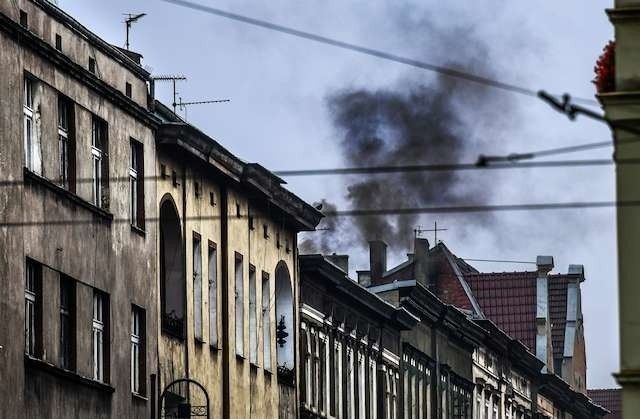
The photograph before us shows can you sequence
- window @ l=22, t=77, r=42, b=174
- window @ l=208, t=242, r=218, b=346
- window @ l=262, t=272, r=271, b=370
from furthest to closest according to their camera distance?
window @ l=262, t=272, r=271, b=370 < window @ l=208, t=242, r=218, b=346 < window @ l=22, t=77, r=42, b=174

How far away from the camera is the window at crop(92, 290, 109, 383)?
40062 mm

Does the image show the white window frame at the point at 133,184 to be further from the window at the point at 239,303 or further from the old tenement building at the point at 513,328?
the old tenement building at the point at 513,328

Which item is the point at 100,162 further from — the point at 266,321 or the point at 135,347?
the point at 266,321

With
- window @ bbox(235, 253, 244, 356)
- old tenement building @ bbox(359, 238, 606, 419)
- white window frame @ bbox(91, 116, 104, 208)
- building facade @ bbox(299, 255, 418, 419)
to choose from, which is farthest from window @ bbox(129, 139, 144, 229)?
old tenement building @ bbox(359, 238, 606, 419)

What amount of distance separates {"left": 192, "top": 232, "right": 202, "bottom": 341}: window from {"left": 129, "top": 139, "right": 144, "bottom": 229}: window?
293 cm

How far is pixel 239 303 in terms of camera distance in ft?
161

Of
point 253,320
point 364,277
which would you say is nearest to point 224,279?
point 253,320

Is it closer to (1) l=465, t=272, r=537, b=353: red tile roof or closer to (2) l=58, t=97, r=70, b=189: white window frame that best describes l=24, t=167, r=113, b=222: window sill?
(2) l=58, t=97, r=70, b=189: white window frame

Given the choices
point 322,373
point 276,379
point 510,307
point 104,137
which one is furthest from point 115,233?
point 510,307

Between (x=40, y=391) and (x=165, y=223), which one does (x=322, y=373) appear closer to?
(x=165, y=223)

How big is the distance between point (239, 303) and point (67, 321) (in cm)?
1069

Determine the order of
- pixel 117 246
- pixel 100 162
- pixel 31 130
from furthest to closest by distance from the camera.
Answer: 1. pixel 117 246
2. pixel 100 162
3. pixel 31 130

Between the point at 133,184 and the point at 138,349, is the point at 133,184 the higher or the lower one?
the higher one

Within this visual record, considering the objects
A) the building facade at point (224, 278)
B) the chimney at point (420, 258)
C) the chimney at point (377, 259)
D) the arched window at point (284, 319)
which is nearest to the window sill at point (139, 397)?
the building facade at point (224, 278)
